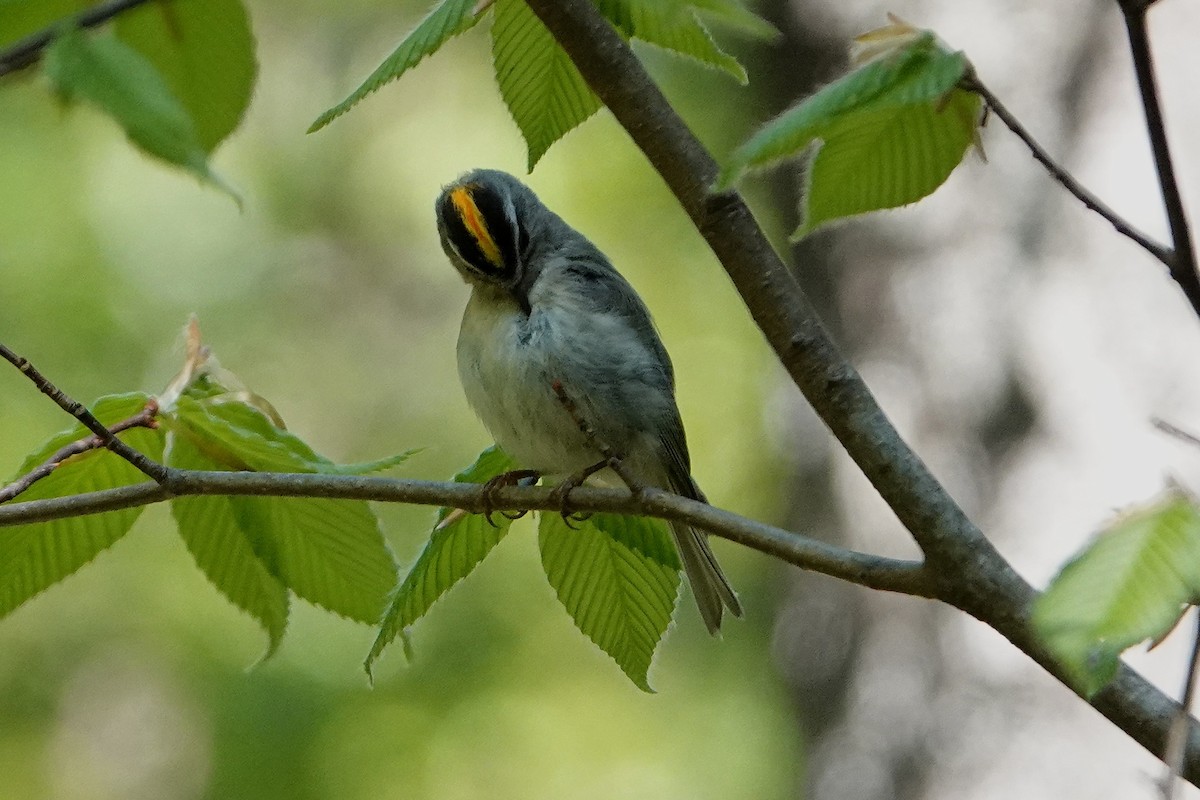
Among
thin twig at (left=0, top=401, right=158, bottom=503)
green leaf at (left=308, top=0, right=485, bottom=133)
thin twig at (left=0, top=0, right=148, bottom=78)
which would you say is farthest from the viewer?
thin twig at (left=0, top=401, right=158, bottom=503)

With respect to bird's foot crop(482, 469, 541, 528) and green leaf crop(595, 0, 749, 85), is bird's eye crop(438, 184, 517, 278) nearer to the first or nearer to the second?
bird's foot crop(482, 469, 541, 528)

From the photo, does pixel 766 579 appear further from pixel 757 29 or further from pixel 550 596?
pixel 757 29

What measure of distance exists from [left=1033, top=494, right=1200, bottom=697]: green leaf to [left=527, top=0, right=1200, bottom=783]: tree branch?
42cm

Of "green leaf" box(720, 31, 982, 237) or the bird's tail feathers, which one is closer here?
"green leaf" box(720, 31, 982, 237)

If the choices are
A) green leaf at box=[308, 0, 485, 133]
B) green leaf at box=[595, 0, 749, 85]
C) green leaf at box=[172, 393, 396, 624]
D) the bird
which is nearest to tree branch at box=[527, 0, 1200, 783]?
green leaf at box=[595, 0, 749, 85]

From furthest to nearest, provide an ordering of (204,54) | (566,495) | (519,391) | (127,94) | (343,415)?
(343,415) → (519,391) → (566,495) → (204,54) → (127,94)

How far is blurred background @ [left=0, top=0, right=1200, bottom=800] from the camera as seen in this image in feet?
10.6

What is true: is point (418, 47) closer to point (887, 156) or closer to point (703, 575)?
point (887, 156)

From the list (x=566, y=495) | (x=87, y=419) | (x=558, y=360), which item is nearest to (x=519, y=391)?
(x=558, y=360)

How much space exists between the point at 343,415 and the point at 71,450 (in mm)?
4646

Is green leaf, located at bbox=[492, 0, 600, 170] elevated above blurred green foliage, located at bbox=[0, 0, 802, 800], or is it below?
below

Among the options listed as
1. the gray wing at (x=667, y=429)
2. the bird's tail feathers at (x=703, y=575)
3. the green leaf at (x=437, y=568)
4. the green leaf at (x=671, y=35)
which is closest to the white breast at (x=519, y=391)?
the gray wing at (x=667, y=429)

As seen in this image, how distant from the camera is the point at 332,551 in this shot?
1.44 metres

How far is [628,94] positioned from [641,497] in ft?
1.41
